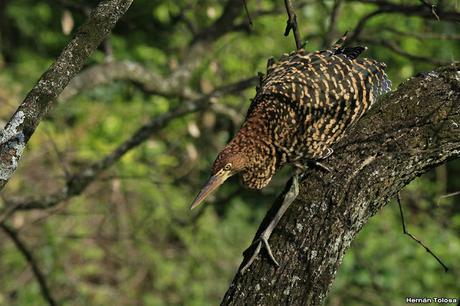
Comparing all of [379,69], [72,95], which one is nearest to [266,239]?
[379,69]

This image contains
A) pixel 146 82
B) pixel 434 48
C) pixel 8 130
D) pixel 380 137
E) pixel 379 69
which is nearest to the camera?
pixel 8 130

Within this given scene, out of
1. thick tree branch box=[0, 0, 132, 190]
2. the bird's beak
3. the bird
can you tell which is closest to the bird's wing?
the bird

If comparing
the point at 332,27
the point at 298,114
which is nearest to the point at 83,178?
the point at 298,114

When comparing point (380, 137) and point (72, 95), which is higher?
point (72, 95)

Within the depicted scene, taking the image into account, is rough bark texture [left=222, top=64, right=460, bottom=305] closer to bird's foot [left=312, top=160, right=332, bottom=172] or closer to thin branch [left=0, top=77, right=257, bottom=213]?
bird's foot [left=312, top=160, right=332, bottom=172]

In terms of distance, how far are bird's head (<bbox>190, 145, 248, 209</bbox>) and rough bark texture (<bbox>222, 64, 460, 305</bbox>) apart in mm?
390

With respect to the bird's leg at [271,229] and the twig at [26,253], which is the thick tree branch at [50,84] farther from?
the twig at [26,253]

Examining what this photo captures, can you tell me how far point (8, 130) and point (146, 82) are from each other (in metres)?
3.48

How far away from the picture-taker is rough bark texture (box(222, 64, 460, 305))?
2686mm

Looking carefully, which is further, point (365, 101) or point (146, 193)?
point (146, 193)

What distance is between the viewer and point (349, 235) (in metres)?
2.78

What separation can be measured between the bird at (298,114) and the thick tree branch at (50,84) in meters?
1.12

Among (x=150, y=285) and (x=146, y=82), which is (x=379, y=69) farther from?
(x=150, y=285)

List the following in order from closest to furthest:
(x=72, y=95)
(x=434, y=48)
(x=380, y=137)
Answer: (x=380, y=137), (x=72, y=95), (x=434, y=48)
